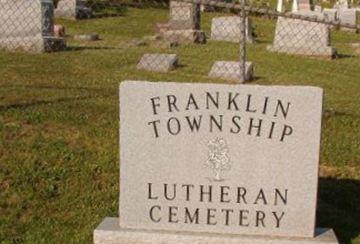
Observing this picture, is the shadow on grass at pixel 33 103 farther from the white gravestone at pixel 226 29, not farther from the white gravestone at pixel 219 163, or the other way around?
the white gravestone at pixel 226 29

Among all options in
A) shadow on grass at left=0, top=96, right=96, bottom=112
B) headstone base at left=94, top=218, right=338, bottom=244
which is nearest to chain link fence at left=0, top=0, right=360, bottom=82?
shadow on grass at left=0, top=96, right=96, bottom=112

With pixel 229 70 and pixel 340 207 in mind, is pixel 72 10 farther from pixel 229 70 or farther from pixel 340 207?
pixel 340 207

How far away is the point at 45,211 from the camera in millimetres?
5199

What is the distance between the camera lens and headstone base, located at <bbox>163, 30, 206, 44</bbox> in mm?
16422

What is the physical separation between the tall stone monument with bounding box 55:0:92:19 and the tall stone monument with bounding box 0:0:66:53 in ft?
26.4

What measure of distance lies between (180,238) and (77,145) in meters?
2.30

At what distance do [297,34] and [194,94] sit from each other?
36.7 ft

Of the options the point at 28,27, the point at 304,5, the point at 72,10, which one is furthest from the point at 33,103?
the point at 304,5

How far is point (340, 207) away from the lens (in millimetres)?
5484

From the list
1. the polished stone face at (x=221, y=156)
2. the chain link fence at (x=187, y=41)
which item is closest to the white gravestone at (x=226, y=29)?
the chain link fence at (x=187, y=41)

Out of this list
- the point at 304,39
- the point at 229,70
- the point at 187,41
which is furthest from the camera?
the point at 187,41

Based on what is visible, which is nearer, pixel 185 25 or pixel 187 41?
pixel 187 41

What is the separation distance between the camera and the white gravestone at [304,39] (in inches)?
574

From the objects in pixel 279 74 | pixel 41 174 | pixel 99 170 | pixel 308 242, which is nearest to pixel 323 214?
pixel 308 242
